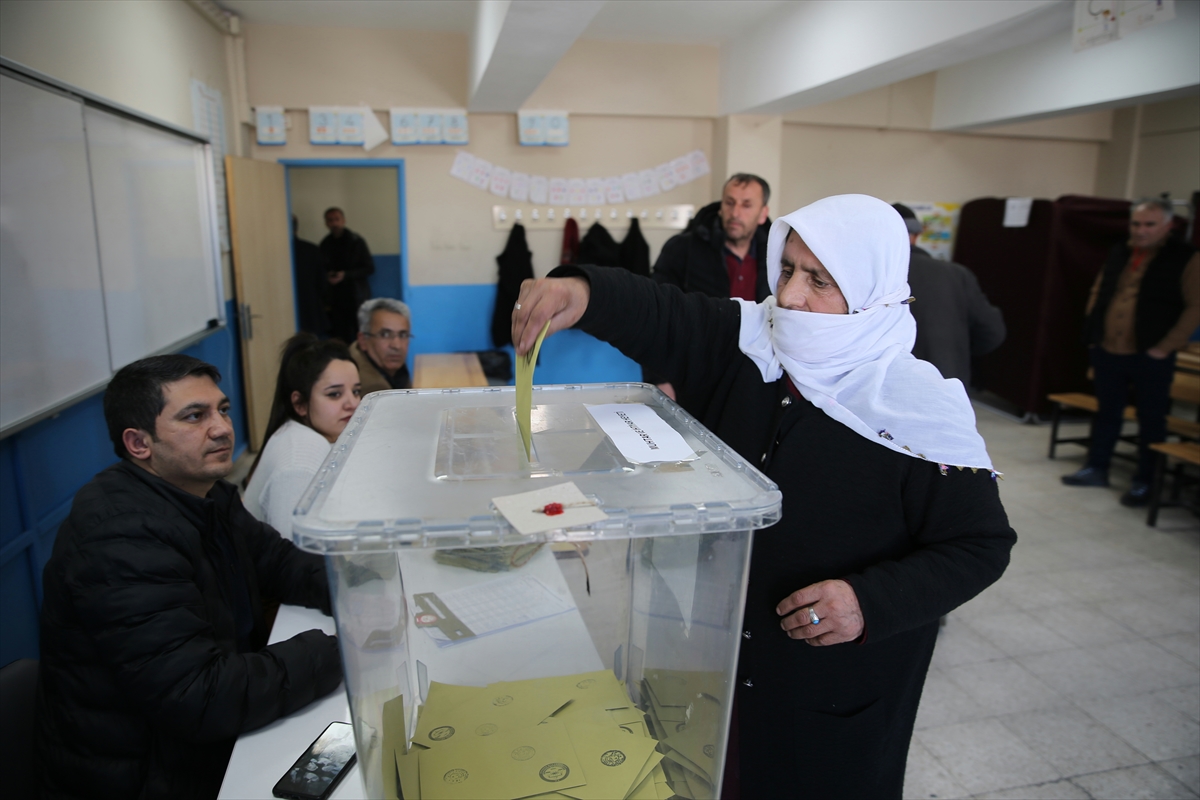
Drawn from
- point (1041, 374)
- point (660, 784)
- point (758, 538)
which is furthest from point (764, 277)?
point (1041, 374)

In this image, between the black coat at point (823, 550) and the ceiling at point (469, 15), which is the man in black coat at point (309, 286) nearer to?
the ceiling at point (469, 15)

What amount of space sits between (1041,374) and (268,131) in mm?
5847

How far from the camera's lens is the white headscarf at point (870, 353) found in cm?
94

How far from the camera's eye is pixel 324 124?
486 cm

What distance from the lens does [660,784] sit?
0.79 m

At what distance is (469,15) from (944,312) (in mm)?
3374

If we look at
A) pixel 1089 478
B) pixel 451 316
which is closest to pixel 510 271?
pixel 451 316

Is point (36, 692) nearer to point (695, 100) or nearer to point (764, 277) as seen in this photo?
point (764, 277)

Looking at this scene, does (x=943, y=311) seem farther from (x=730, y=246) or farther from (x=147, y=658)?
(x=147, y=658)

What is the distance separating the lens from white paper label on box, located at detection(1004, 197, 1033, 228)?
5.68m

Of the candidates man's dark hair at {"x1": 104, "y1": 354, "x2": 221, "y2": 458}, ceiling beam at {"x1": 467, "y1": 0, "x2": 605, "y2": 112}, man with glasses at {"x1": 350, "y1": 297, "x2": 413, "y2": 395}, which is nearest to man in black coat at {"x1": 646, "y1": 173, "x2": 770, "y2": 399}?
ceiling beam at {"x1": 467, "y1": 0, "x2": 605, "y2": 112}

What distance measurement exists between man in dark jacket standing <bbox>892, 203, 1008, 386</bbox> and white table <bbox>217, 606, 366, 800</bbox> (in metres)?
2.18

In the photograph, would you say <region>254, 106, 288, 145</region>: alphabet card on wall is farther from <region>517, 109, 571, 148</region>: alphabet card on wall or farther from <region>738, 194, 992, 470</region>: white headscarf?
<region>738, 194, 992, 470</region>: white headscarf

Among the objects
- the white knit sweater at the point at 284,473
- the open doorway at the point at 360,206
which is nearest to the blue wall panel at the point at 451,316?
the open doorway at the point at 360,206
